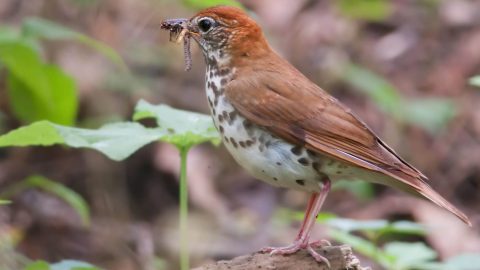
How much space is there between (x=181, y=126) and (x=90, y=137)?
363mm

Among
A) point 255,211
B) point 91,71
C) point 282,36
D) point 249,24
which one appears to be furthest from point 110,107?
point 249,24

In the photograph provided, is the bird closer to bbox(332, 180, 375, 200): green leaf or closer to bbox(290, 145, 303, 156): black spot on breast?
bbox(290, 145, 303, 156): black spot on breast

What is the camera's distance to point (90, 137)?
4031 mm

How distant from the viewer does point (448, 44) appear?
10.2m

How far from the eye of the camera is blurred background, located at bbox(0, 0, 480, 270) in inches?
271

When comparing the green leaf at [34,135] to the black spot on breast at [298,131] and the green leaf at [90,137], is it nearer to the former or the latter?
the green leaf at [90,137]

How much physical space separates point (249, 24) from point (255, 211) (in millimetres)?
3385

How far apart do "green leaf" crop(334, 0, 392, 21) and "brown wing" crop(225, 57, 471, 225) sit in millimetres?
5607

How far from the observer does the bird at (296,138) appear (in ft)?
13.1

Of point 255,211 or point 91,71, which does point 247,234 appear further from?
point 91,71

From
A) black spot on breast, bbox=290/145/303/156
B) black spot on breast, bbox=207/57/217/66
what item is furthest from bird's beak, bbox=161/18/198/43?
black spot on breast, bbox=290/145/303/156

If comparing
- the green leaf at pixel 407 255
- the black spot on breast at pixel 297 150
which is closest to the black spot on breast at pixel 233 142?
the black spot on breast at pixel 297 150

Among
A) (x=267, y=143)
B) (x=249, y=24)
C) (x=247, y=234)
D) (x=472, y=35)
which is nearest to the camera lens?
(x=267, y=143)

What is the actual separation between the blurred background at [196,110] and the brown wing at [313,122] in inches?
54.1
